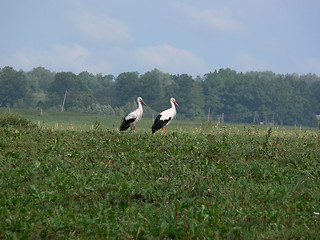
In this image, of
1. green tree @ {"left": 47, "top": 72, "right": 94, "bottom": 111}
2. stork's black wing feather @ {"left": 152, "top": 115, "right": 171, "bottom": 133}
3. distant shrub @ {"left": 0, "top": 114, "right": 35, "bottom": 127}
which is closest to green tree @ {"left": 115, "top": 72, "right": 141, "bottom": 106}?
green tree @ {"left": 47, "top": 72, "right": 94, "bottom": 111}

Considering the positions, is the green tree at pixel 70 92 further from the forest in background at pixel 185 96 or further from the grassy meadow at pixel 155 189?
the grassy meadow at pixel 155 189

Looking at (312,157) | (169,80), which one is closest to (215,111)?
(169,80)

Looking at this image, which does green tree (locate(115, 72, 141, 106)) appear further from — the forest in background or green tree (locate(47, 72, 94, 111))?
green tree (locate(47, 72, 94, 111))

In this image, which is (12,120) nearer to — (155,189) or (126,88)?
(155,189)

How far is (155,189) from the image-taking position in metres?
9.01

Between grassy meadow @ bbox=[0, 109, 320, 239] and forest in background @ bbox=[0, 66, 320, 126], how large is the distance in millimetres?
79494

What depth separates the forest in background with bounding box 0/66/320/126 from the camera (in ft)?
327

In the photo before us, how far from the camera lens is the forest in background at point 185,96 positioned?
99688 millimetres

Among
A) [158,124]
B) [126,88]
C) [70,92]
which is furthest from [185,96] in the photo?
[158,124]

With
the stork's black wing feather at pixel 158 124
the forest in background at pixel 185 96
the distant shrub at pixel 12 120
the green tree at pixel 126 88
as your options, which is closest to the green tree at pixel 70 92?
the forest in background at pixel 185 96

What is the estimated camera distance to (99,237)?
21.2 ft

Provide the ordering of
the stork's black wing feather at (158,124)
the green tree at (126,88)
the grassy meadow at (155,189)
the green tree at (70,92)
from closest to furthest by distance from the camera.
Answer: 1. the grassy meadow at (155,189)
2. the stork's black wing feather at (158,124)
3. the green tree at (70,92)
4. the green tree at (126,88)

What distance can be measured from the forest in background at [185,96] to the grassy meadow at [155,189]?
79.5m

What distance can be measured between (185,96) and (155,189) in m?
93.0
